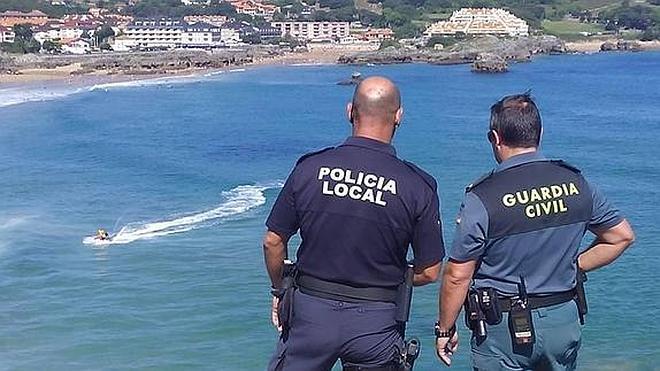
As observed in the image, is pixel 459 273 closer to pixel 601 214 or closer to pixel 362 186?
pixel 362 186

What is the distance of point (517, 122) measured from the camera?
4.62m

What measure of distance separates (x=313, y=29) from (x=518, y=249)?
544 feet

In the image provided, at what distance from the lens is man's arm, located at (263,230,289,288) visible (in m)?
4.77

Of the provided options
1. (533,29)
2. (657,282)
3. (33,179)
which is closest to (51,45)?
(533,29)

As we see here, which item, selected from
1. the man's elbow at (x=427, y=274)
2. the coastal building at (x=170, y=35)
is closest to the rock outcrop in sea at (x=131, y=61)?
the coastal building at (x=170, y=35)

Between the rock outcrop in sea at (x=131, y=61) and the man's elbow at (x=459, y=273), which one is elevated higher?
the man's elbow at (x=459, y=273)

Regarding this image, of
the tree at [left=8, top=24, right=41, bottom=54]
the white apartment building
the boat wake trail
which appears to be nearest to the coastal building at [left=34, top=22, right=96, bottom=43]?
the white apartment building

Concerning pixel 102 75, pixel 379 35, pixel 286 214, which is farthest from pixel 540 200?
pixel 379 35

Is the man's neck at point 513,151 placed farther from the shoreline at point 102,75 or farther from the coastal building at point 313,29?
the coastal building at point 313,29

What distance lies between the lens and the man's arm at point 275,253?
4.77 m

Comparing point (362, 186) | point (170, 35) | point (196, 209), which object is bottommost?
point (170, 35)

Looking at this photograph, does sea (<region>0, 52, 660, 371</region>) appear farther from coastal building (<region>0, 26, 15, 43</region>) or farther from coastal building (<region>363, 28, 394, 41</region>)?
coastal building (<region>363, 28, 394, 41</region>)

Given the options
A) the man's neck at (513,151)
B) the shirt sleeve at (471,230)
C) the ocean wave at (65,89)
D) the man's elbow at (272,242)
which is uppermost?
the man's neck at (513,151)

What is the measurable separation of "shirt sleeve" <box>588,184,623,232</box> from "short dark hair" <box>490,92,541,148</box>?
15.5 inches
